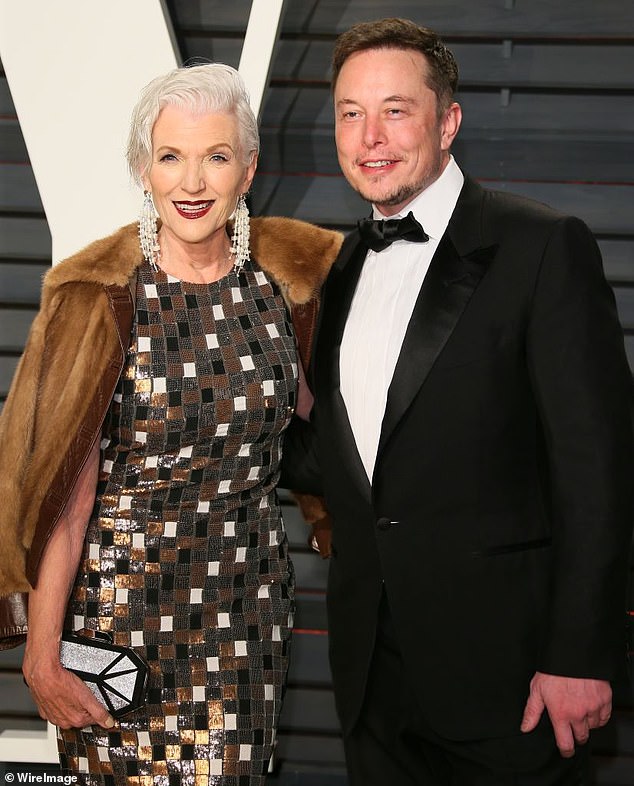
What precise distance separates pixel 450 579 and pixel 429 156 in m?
0.98

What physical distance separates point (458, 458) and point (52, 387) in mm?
969

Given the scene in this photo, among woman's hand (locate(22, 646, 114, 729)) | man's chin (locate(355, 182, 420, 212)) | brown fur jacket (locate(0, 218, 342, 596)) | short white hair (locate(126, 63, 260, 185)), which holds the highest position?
short white hair (locate(126, 63, 260, 185))

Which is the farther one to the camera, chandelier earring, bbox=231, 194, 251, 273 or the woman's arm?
chandelier earring, bbox=231, 194, 251, 273

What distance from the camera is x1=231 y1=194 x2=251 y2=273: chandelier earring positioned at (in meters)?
2.61

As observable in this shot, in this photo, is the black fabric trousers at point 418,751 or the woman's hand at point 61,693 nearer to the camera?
the black fabric trousers at point 418,751

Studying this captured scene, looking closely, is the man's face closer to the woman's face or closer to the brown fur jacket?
the woman's face

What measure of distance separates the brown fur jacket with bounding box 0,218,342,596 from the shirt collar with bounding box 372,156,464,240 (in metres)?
0.71

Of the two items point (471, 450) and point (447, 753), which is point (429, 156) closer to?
point (471, 450)

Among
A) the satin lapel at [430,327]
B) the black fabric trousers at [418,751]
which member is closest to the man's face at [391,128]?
the satin lapel at [430,327]

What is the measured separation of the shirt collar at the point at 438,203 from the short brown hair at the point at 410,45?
180 mm

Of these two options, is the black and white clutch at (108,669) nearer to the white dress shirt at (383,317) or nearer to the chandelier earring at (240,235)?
the white dress shirt at (383,317)

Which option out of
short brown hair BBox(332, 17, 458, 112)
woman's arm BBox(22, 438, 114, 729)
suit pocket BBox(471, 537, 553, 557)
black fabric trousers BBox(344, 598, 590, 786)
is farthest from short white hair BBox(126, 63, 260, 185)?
black fabric trousers BBox(344, 598, 590, 786)

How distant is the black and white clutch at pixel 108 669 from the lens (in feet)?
7.78

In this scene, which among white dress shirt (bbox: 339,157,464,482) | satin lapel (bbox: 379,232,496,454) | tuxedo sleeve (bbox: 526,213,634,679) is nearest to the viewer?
tuxedo sleeve (bbox: 526,213,634,679)
